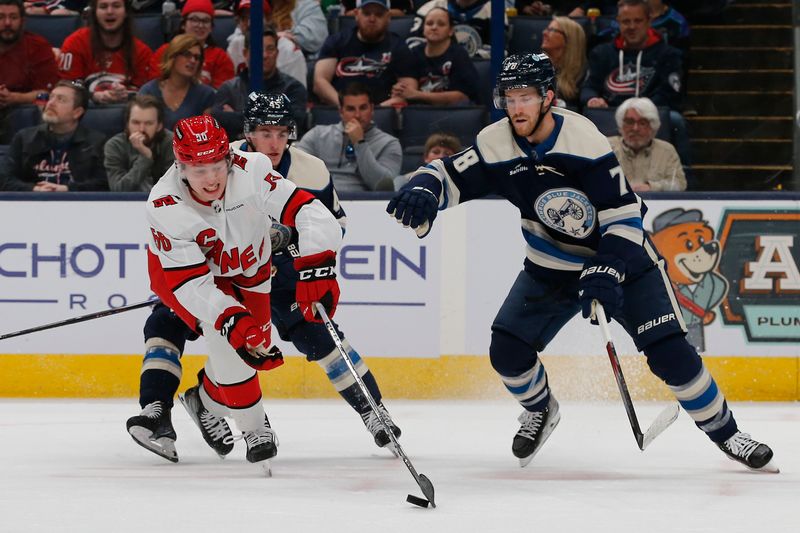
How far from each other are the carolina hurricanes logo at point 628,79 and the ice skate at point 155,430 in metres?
3.03

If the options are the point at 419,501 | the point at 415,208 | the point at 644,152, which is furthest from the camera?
the point at 644,152

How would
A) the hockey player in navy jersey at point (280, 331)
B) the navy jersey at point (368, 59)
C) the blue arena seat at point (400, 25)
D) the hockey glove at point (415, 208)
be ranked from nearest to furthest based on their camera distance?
the hockey glove at point (415, 208)
the hockey player in navy jersey at point (280, 331)
the navy jersey at point (368, 59)
the blue arena seat at point (400, 25)

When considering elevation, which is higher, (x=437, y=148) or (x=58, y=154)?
(x=437, y=148)

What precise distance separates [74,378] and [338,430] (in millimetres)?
1493

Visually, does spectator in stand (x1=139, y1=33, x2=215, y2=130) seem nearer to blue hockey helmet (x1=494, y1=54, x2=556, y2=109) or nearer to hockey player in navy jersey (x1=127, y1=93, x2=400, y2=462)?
hockey player in navy jersey (x1=127, y1=93, x2=400, y2=462)

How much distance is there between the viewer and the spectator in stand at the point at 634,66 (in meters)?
6.21

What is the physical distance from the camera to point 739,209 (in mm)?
5625

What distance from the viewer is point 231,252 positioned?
3.85 meters

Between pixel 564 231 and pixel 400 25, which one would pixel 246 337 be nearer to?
pixel 564 231

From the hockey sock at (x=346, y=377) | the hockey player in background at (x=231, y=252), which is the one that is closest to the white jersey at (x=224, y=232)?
the hockey player in background at (x=231, y=252)

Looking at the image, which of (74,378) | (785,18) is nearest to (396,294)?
(74,378)

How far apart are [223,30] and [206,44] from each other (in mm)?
249

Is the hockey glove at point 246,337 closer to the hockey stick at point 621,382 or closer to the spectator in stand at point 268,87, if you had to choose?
the hockey stick at point 621,382

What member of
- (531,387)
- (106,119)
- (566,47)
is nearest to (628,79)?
(566,47)
